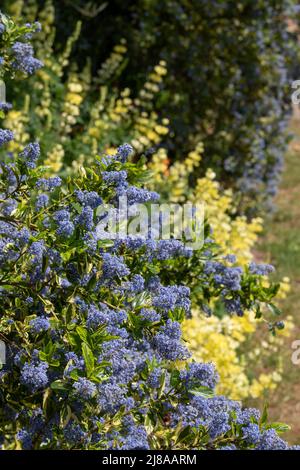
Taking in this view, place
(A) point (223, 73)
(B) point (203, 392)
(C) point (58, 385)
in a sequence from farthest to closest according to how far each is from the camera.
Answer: (A) point (223, 73)
(B) point (203, 392)
(C) point (58, 385)

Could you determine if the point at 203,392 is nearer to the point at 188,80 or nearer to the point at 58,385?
the point at 58,385

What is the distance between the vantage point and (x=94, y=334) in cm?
206

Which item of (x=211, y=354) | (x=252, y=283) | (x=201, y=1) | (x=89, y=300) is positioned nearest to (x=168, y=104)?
(x=201, y=1)

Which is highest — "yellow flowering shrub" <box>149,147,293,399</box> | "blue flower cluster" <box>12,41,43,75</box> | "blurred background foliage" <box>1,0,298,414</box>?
"blurred background foliage" <box>1,0,298,414</box>

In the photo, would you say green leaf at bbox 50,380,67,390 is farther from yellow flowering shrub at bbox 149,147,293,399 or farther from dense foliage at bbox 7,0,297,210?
dense foliage at bbox 7,0,297,210

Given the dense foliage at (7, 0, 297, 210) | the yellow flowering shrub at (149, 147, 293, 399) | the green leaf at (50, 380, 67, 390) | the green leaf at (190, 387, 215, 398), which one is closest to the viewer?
the green leaf at (50, 380, 67, 390)

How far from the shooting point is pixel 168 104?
20.0 ft

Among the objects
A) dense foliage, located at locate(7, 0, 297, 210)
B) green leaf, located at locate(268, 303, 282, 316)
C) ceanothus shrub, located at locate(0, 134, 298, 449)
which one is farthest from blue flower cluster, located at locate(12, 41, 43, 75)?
dense foliage, located at locate(7, 0, 297, 210)

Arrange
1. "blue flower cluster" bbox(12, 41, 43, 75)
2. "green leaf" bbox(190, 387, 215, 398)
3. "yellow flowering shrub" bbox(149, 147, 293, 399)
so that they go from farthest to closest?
"yellow flowering shrub" bbox(149, 147, 293, 399) → "blue flower cluster" bbox(12, 41, 43, 75) → "green leaf" bbox(190, 387, 215, 398)

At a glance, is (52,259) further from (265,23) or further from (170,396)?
(265,23)

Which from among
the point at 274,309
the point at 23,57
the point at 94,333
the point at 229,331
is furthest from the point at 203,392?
the point at 229,331

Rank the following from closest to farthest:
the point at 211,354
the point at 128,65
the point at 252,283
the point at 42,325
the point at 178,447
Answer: the point at 42,325
the point at 178,447
the point at 252,283
the point at 211,354
the point at 128,65

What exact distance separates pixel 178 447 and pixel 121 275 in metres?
0.54

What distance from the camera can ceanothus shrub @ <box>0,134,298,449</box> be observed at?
214 cm
